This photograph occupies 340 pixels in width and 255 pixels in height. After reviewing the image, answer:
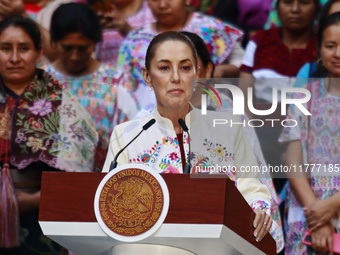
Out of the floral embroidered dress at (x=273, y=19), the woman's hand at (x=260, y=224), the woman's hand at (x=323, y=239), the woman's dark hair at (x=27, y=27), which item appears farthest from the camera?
the floral embroidered dress at (x=273, y=19)

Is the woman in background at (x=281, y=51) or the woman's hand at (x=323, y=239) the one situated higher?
the woman in background at (x=281, y=51)

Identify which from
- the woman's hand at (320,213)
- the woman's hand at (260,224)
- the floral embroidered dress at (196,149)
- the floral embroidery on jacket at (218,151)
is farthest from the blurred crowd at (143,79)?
the woman's hand at (260,224)

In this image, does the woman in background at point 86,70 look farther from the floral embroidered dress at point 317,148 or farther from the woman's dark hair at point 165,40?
the woman's dark hair at point 165,40

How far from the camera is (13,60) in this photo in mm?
6156

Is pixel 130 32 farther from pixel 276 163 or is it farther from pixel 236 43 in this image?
pixel 276 163

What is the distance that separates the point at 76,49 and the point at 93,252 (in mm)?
2467

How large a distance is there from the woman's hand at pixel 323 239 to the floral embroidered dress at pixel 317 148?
42 millimetres

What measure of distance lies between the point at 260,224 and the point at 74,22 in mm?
2698

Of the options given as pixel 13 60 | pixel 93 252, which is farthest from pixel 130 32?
pixel 93 252

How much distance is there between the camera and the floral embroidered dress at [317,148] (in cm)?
563

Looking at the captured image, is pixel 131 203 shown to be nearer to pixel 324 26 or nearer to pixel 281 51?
pixel 324 26

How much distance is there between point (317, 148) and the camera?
5.68m

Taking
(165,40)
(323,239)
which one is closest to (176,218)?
(165,40)

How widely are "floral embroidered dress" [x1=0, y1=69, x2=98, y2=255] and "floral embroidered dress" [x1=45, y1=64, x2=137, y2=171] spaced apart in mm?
251
